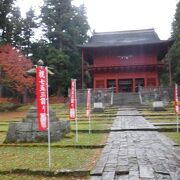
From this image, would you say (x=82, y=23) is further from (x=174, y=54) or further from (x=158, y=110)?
(x=158, y=110)

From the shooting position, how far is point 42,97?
7844 mm

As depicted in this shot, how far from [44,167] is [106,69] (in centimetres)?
2979

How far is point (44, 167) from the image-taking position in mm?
6742

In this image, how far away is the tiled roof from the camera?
35969 mm

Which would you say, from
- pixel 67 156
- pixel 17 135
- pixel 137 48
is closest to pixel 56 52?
pixel 137 48

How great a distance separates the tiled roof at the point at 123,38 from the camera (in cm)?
3597

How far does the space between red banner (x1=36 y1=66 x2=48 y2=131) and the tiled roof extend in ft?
91.4

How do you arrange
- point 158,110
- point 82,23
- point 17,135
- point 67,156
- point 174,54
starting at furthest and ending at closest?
1. point 82,23
2. point 174,54
3. point 158,110
4. point 17,135
5. point 67,156

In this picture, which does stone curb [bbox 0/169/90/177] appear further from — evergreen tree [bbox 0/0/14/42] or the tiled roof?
the tiled roof

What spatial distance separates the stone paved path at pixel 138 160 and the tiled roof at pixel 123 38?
1042 inches

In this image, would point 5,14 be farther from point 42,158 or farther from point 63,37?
point 42,158

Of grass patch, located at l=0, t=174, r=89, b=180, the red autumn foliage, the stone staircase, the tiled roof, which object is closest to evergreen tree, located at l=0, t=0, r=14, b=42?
the red autumn foliage

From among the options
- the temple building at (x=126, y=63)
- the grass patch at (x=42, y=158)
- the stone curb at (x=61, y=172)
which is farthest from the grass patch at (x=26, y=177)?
the temple building at (x=126, y=63)

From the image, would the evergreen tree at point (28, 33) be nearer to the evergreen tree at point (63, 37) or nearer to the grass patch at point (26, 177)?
the evergreen tree at point (63, 37)
